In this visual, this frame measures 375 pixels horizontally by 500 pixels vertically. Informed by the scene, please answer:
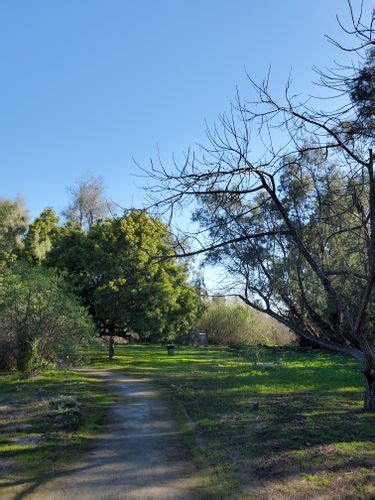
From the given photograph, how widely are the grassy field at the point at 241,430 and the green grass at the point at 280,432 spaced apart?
0.01 meters

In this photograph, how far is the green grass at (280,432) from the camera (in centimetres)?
561

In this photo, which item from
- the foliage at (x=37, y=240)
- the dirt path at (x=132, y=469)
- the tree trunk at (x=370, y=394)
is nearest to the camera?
the dirt path at (x=132, y=469)

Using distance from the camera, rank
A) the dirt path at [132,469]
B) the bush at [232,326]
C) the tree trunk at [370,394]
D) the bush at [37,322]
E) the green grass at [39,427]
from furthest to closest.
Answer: the bush at [232,326] < the bush at [37,322] < the tree trunk at [370,394] < the green grass at [39,427] < the dirt path at [132,469]

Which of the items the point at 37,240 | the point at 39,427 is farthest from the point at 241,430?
the point at 37,240

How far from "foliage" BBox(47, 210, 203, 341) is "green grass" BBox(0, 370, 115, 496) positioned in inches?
344

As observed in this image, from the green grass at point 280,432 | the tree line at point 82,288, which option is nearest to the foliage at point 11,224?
the tree line at point 82,288

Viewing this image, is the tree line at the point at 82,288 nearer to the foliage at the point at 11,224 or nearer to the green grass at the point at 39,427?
the foliage at the point at 11,224

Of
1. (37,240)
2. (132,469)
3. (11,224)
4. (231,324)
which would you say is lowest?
(132,469)

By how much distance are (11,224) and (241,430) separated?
33.5 metres

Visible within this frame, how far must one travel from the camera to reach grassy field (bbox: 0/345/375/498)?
571 cm

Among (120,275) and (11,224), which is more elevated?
(11,224)

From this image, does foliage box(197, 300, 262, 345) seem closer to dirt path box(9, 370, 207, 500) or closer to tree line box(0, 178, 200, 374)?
tree line box(0, 178, 200, 374)

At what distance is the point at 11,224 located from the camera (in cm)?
3762

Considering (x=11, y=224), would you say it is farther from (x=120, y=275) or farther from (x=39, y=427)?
(x=39, y=427)
